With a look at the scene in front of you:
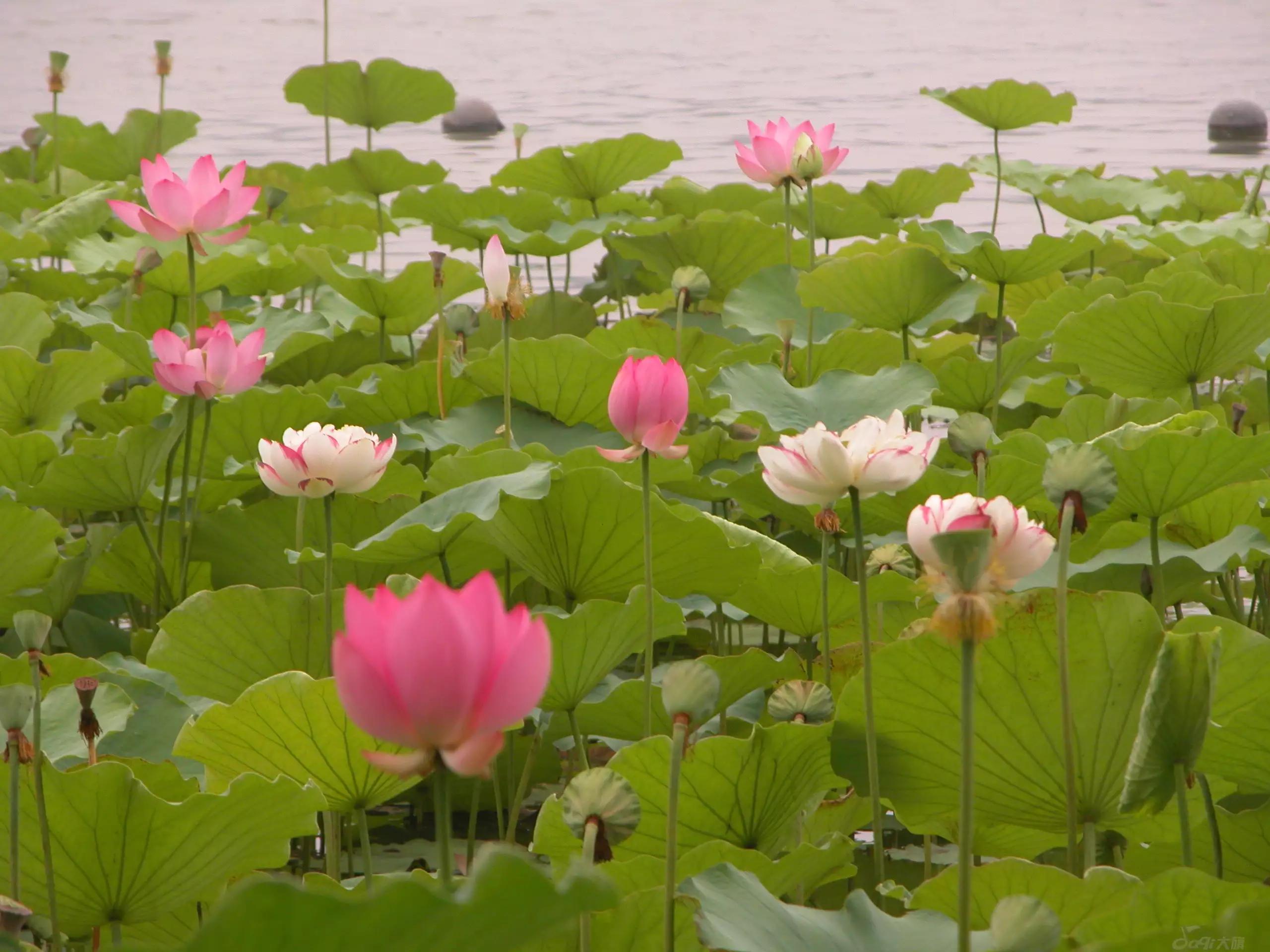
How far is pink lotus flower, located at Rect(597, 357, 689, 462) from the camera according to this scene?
2.67 ft

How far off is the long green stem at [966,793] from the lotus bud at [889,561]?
1.29ft

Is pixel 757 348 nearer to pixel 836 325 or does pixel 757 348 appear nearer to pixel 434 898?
pixel 836 325

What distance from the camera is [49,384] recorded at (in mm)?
1496

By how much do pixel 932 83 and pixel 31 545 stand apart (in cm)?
567

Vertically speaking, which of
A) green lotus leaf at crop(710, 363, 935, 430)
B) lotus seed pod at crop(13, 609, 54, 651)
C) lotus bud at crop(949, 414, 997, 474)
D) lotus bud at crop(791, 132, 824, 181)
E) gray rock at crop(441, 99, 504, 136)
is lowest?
gray rock at crop(441, 99, 504, 136)

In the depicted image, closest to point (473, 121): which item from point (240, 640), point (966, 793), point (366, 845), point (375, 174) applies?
point (375, 174)

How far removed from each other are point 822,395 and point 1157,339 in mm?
335

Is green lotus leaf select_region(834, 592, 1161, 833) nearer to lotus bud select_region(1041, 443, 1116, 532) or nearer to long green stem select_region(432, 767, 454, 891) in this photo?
lotus bud select_region(1041, 443, 1116, 532)

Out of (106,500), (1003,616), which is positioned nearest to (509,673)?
(1003,616)

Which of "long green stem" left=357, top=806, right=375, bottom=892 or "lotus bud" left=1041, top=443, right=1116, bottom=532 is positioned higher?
"lotus bud" left=1041, top=443, right=1116, bottom=532

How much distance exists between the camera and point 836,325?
175 cm

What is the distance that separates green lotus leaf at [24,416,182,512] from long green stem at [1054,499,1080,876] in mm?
757

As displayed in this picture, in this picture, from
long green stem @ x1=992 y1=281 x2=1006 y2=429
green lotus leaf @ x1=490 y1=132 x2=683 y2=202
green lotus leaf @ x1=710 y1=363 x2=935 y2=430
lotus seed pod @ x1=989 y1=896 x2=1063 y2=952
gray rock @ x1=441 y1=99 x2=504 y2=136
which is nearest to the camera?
lotus seed pod @ x1=989 y1=896 x2=1063 y2=952

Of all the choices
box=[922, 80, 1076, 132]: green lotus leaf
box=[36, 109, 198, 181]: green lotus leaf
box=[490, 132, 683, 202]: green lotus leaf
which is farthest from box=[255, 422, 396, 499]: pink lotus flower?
box=[36, 109, 198, 181]: green lotus leaf
